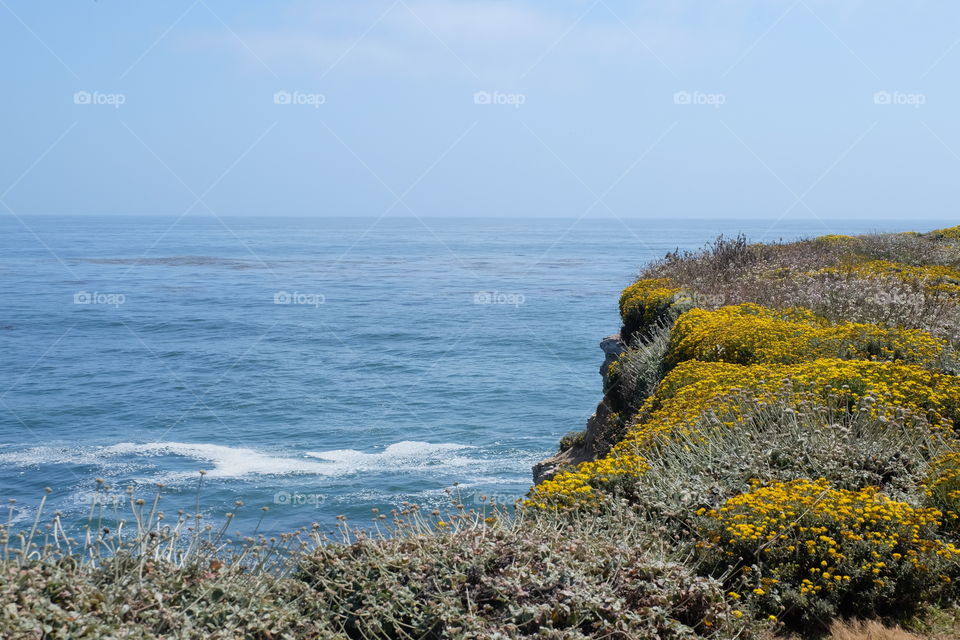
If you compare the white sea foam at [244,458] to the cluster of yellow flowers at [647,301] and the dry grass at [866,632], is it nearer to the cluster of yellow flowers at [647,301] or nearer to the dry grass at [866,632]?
the cluster of yellow flowers at [647,301]

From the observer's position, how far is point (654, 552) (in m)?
5.05

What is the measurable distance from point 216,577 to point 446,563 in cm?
130

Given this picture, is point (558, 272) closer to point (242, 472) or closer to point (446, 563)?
point (242, 472)

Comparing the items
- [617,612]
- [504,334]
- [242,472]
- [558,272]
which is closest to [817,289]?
[617,612]

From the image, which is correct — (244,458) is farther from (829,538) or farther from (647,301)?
(829,538)

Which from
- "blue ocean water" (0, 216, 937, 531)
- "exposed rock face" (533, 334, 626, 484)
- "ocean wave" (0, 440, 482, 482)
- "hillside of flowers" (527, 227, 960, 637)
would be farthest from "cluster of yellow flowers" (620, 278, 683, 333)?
"ocean wave" (0, 440, 482, 482)

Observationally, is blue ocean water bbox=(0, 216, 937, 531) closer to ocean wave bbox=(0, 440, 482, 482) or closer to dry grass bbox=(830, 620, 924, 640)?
ocean wave bbox=(0, 440, 482, 482)

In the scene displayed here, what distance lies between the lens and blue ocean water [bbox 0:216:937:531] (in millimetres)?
18812

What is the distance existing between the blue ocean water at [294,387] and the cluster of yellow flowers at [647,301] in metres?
4.87

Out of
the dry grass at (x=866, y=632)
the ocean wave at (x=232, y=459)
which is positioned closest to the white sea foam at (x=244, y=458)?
the ocean wave at (x=232, y=459)

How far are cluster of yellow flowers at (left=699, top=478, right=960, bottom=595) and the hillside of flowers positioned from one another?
1 centimetres

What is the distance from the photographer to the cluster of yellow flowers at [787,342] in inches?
354

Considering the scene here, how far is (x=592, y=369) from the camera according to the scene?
1261 inches

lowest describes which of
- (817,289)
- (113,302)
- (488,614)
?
(488,614)
